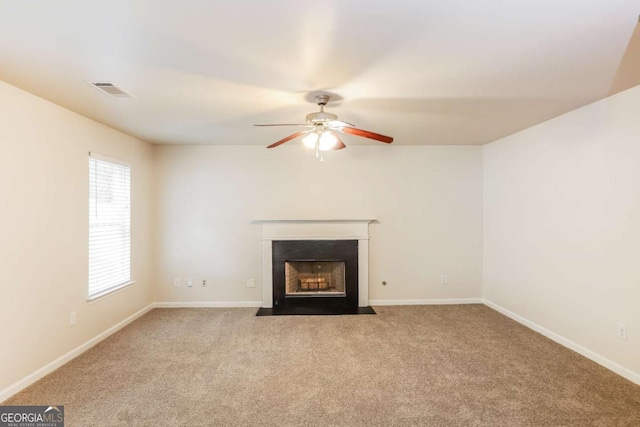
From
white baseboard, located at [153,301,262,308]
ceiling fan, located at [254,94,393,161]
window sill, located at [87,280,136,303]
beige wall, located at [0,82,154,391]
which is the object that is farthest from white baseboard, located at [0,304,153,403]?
ceiling fan, located at [254,94,393,161]

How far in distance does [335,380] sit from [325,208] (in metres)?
2.54

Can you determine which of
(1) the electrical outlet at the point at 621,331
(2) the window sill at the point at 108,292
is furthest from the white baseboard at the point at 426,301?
(2) the window sill at the point at 108,292

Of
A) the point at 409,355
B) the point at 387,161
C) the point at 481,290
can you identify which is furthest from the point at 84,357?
the point at 481,290

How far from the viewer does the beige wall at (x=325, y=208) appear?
15.0 feet

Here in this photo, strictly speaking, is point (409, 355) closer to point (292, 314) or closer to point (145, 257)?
point (292, 314)

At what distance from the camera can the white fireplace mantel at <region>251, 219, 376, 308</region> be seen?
454 cm

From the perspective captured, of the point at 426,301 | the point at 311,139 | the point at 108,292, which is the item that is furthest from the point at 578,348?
the point at 108,292

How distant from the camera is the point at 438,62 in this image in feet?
6.64

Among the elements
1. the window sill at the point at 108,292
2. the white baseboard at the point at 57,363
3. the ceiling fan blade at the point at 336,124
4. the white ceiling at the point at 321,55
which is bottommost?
the white baseboard at the point at 57,363

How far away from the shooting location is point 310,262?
4.71 metres

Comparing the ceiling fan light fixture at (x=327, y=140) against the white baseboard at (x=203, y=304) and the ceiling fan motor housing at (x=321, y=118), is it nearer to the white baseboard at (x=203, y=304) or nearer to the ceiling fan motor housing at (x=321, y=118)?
the ceiling fan motor housing at (x=321, y=118)

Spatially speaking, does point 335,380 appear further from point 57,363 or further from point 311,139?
point 57,363

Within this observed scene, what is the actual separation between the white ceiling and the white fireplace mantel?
70.8 inches

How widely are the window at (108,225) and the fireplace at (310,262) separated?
1.91 metres
